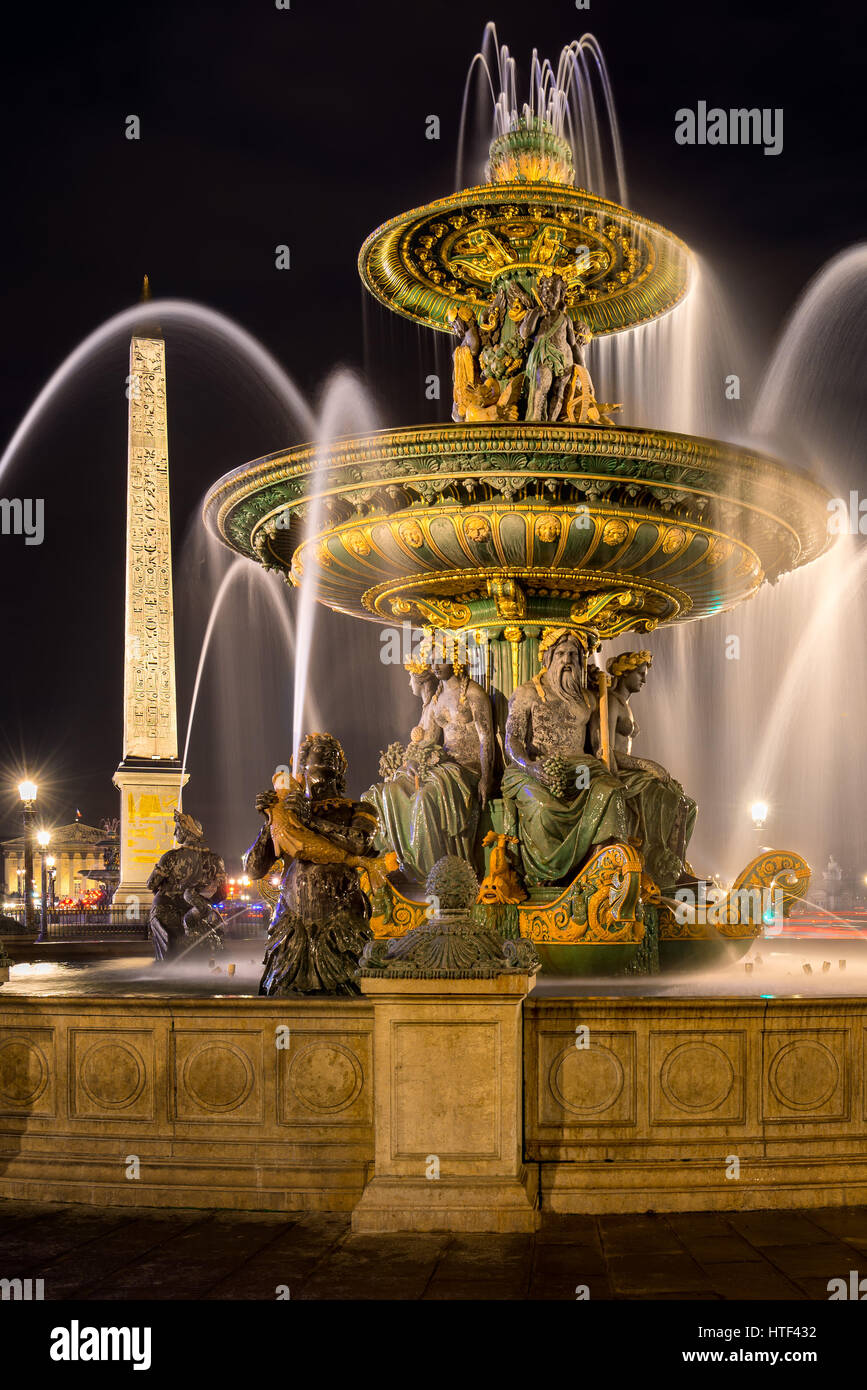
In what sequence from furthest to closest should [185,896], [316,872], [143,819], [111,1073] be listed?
[143,819], [185,896], [316,872], [111,1073]

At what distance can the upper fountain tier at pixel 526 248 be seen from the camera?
38.1 feet

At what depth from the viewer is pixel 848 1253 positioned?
5.48 metres

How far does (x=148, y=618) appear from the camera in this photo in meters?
40.3

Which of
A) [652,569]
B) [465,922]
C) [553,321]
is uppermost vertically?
[553,321]

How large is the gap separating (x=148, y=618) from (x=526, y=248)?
2978 cm

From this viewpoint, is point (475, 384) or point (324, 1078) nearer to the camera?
point (324, 1078)

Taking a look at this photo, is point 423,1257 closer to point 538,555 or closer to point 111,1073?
point 111,1073

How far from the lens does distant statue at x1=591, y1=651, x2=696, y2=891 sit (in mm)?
10547

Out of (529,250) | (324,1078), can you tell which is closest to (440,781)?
(324,1078)

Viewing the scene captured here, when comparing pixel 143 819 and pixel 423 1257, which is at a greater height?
pixel 143 819

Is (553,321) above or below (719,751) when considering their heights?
above
